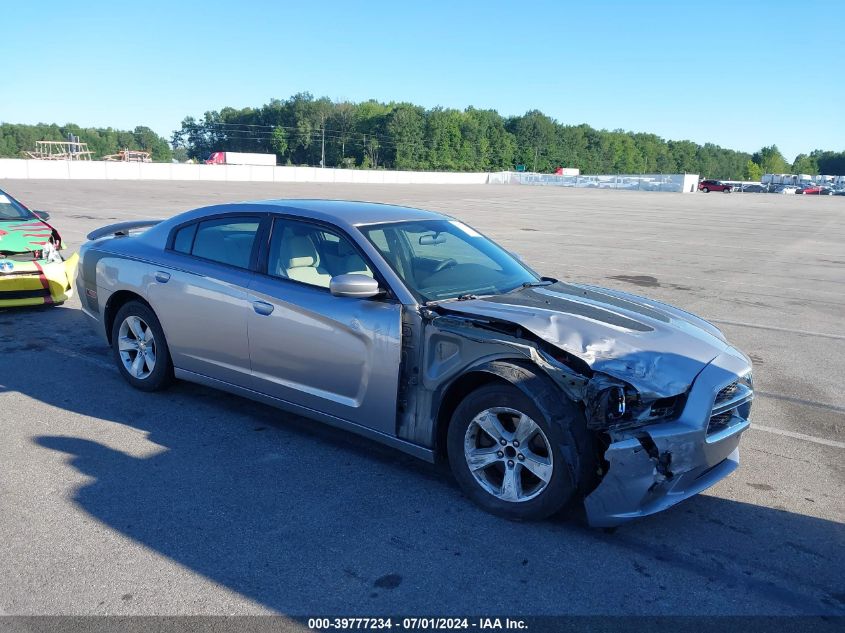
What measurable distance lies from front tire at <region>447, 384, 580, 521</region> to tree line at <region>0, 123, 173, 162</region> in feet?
444

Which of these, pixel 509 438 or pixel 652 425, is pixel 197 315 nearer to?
pixel 509 438

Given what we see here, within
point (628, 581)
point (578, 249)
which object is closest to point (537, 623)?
point (628, 581)

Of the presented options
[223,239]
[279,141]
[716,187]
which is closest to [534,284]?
[223,239]

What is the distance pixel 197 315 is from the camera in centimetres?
516

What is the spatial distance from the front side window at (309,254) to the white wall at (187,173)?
44.0m

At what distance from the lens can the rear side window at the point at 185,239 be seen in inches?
216

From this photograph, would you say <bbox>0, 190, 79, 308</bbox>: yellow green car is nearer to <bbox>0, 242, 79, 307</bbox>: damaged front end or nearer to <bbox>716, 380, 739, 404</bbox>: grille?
Result: <bbox>0, 242, 79, 307</bbox>: damaged front end

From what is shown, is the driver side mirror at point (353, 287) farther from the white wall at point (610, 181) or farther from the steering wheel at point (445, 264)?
the white wall at point (610, 181)

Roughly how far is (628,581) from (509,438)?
0.88 m

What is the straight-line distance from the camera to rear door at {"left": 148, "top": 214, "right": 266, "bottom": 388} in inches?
195

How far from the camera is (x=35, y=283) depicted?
8242 mm

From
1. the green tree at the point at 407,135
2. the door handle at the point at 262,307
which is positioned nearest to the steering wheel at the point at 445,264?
the door handle at the point at 262,307

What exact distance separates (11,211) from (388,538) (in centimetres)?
748

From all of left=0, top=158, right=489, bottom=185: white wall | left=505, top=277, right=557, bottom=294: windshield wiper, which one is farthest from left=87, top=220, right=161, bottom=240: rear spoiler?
left=0, top=158, right=489, bottom=185: white wall
